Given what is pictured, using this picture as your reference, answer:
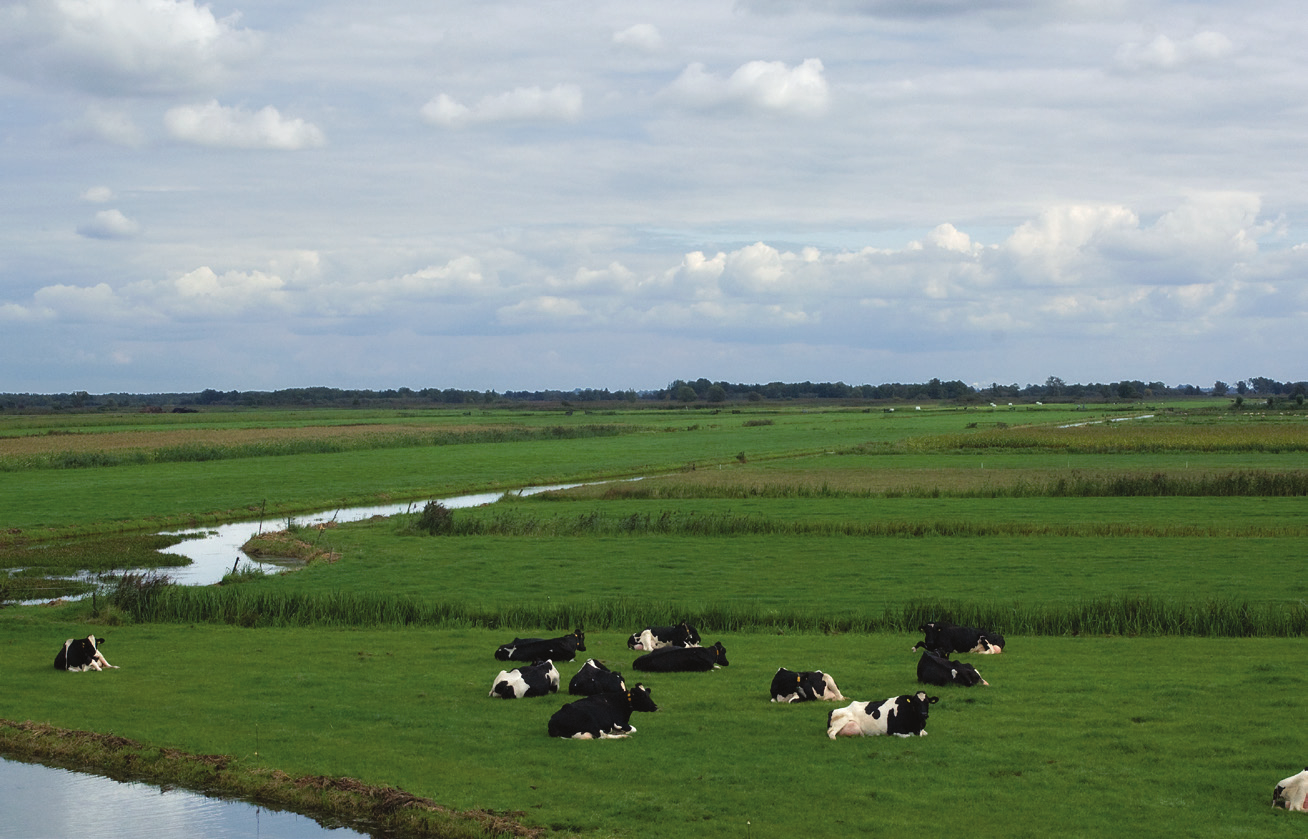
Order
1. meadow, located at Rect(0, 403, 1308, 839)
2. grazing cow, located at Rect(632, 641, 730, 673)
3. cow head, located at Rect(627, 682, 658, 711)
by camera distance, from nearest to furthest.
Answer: meadow, located at Rect(0, 403, 1308, 839) → cow head, located at Rect(627, 682, 658, 711) → grazing cow, located at Rect(632, 641, 730, 673)

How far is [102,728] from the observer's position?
1412 centimetres

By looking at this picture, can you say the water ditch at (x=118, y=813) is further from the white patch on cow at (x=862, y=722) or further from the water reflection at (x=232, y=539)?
the water reflection at (x=232, y=539)

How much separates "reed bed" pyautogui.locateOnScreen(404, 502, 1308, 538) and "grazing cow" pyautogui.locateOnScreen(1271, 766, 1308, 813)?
88.6ft

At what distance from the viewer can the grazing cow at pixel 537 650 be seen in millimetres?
17094

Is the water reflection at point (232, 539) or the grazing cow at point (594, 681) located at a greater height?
the grazing cow at point (594, 681)

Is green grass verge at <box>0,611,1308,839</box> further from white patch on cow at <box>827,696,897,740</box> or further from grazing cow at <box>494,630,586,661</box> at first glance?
grazing cow at <box>494,630,586,661</box>

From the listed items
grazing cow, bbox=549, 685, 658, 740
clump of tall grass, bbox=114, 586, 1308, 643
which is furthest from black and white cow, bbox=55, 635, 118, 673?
grazing cow, bbox=549, 685, 658, 740

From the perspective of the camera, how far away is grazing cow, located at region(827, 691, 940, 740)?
12766 millimetres

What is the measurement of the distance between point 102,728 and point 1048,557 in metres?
25.1

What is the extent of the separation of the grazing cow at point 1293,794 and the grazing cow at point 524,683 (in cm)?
894

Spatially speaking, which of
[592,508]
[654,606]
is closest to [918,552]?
[654,606]

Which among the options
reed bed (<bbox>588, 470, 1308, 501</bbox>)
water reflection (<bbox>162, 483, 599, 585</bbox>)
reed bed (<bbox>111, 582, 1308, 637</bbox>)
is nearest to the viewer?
reed bed (<bbox>111, 582, 1308, 637</bbox>)

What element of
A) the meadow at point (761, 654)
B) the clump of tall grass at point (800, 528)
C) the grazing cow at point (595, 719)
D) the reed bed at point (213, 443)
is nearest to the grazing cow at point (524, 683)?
the meadow at point (761, 654)

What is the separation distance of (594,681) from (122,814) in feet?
19.2
